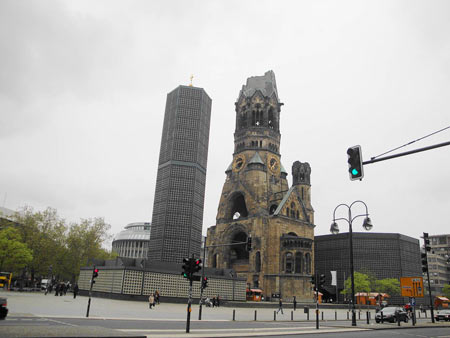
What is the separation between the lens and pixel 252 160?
7775cm

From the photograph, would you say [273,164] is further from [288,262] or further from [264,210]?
[288,262]

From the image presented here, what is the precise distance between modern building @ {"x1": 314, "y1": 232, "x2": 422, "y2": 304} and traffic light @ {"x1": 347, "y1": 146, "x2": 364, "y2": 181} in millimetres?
87808

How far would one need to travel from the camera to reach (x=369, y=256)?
322ft

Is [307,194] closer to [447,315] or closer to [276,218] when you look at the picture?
[276,218]

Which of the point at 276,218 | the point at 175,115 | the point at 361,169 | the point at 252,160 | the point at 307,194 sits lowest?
the point at 361,169

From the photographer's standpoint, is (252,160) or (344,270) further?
(344,270)

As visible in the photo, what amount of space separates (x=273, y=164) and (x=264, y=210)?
41.3 ft

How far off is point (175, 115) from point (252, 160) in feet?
78.2

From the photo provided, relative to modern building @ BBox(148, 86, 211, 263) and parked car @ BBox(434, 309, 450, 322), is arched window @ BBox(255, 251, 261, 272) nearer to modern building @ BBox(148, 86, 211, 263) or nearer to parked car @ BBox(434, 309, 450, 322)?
modern building @ BBox(148, 86, 211, 263)

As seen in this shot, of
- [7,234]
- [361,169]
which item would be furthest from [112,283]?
[361,169]

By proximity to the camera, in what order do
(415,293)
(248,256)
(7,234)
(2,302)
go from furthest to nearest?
(248,256) → (7,234) → (415,293) → (2,302)

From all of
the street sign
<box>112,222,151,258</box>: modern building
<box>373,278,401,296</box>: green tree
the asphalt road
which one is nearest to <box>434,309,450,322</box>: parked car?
the street sign

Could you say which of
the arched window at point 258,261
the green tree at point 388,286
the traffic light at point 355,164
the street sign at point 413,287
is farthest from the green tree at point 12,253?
the green tree at point 388,286

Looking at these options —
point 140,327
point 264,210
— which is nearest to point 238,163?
point 264,210
